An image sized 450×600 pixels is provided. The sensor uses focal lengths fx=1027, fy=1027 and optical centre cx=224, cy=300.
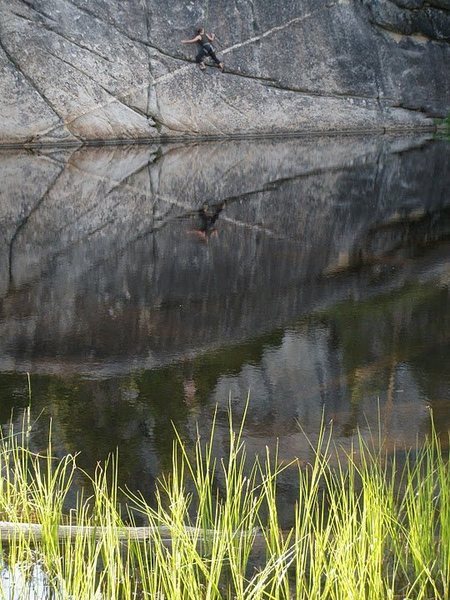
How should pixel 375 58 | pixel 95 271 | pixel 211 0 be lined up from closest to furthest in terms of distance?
pixel 95 271
pixel 211 0
pixel 375 58

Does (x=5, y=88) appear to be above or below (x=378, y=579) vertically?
above

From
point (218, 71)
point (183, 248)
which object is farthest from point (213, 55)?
point (183, 248)

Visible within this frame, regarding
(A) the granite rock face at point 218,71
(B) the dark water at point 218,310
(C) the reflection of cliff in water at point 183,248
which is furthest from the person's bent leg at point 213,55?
(B) the dark water at point 218,310

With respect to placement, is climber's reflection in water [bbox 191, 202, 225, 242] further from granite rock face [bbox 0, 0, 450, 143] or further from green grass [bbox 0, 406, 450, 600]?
granite rock face [bbox 0, 0, 450, 143]

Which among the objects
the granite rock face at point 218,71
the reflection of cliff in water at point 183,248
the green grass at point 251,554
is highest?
the granite rock face at point 218,71

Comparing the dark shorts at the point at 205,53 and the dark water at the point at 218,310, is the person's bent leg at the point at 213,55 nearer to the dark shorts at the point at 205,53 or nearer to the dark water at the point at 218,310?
the dark shorts at the point at 205,53

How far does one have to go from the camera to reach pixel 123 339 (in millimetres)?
9633

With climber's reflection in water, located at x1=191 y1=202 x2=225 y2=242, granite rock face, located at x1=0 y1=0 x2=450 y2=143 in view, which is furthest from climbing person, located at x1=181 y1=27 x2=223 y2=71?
climber's reflection in water, located at x1=191 y1=202 x2=225 y2=242

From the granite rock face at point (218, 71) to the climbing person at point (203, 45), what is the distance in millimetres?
231

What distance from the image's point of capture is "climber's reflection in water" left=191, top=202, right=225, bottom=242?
15.3 m

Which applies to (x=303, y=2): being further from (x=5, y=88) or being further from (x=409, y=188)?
(x=409, y=188)

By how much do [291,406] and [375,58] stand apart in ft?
102

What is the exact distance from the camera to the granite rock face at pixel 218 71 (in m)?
30.9

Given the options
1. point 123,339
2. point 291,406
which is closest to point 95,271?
point 123,339
